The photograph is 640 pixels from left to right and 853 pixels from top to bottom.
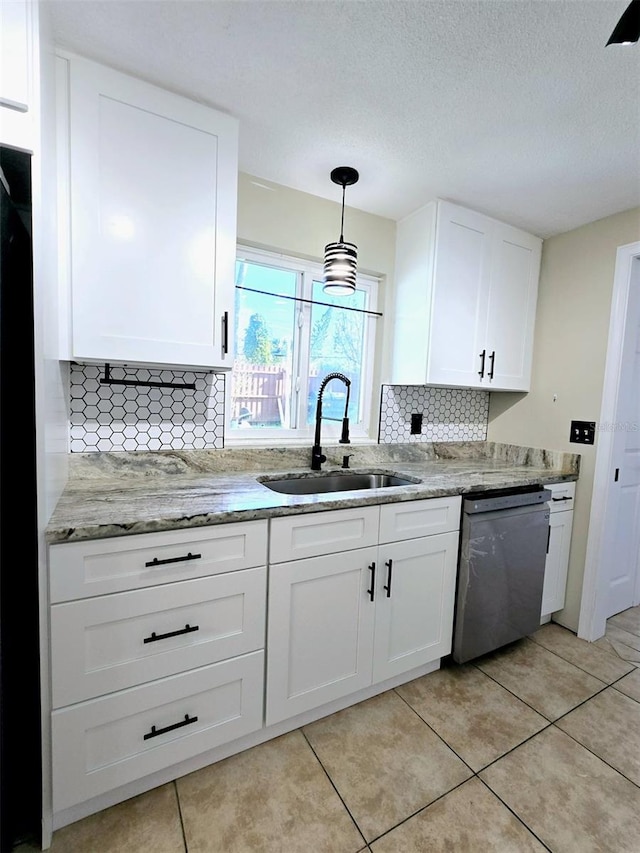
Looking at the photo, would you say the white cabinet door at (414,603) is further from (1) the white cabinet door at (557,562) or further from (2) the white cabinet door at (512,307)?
(2) the white cabinet door at (512,307)

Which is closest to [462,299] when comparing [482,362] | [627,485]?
[482,362]

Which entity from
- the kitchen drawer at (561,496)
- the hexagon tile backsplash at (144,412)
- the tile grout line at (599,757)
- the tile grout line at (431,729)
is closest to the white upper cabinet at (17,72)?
the hexagon tile backsplash at (144,412)

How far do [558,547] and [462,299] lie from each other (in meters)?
1.52

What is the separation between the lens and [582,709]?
1.67 meters

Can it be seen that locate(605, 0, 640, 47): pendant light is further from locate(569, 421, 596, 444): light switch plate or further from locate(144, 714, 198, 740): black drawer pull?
locate(144, 714, 198, 740): black drawer pull

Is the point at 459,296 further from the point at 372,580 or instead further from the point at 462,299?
the point at 372,580

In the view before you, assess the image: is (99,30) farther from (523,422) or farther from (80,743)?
(523,422)

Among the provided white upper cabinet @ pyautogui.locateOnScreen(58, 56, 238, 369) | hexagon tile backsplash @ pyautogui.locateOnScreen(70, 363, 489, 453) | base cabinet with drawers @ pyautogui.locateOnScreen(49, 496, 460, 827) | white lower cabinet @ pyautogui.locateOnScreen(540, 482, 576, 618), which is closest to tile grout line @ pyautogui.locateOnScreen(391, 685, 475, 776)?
base cabinet with drawers @ pyautogui.locateOnScreen(49, 496, 460, 827)

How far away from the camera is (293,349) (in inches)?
85.2

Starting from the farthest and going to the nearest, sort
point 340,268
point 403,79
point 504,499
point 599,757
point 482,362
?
point 482,362
point 504,499
point 340,268
point 599,757
point 403,79

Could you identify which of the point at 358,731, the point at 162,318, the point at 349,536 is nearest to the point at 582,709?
the point at 358,731

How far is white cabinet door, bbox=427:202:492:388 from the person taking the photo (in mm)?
2053

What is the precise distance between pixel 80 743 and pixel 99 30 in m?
2.09

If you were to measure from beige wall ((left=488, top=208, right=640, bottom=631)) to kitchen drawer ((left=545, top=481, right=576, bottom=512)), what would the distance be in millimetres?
44
